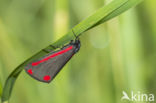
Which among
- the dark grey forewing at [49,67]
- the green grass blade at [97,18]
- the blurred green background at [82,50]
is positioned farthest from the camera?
the blurred green background at [82,50]

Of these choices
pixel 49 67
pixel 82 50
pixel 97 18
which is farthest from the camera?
pixel 82 50

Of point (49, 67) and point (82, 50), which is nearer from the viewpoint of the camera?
point (49, 67)

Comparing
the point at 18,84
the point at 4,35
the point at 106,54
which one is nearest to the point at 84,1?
the point at 106,54

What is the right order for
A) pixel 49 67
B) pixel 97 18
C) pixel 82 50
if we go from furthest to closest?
pixel 82 50, pixel 49 67, pixel 97 18

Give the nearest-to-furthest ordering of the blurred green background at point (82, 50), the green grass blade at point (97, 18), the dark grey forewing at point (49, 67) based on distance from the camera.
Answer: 1. the green grass blade at point (97, 18)
2. the dark grey forewing at point (49, 67)
3. the blurred green background at point (82, 50)

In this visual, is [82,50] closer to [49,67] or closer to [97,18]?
[49,67]

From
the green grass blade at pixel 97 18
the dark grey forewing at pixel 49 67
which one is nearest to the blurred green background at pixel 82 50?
the dark grey forewing at pixel 49 67

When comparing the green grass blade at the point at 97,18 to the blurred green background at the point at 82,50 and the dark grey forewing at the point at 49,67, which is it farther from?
the blurred green background at the point at 82,50

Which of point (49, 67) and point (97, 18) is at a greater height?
point (97, 18)

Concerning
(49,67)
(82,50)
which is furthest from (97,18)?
(82,50)
